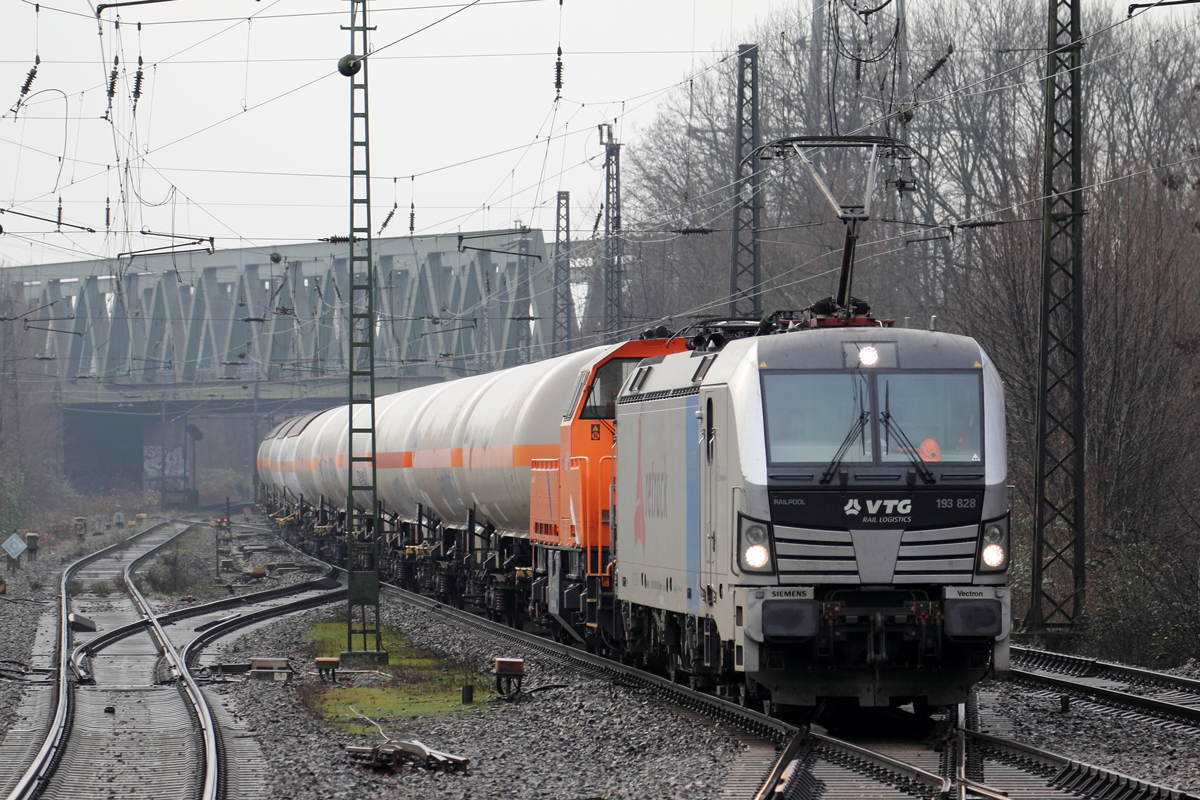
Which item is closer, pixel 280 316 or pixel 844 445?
pixel 844 445

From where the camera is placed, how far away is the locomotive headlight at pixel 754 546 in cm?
1130

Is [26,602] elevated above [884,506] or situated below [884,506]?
below

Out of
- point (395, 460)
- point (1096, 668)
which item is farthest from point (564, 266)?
point (1096, 668)

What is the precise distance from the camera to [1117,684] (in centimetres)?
1521

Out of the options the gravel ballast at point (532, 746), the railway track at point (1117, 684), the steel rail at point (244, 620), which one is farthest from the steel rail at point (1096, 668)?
the steel rail at point (244, 620)

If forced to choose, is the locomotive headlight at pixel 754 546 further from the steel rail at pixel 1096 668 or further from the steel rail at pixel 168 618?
the steel rail at pixel 168 618

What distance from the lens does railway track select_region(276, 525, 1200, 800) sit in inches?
366

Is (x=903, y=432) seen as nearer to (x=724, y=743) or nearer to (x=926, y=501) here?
(x=926, y=501)

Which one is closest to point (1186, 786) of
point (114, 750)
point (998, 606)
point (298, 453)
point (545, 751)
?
point (998, 606)

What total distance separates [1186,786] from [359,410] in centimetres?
2895

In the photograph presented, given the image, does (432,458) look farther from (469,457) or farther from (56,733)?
(56,733)

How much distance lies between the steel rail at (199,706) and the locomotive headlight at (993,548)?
5.94 meters

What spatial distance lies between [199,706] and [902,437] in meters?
8.35

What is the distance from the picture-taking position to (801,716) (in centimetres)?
1263
